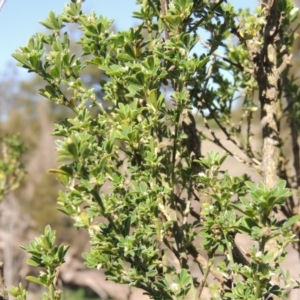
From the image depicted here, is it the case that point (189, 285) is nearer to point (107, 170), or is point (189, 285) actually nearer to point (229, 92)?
point (107, 170)

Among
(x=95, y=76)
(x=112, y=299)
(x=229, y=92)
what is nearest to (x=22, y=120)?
(x=95, y=76)

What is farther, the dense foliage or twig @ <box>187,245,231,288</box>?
twig @ <box>187,245,231,288</box>

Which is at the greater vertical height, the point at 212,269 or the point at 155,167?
the point at 155,167

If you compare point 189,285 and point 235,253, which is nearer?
point 189,285

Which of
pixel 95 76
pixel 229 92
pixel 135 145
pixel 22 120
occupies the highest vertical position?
pixel 95 76

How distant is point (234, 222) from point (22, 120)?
58.5ft

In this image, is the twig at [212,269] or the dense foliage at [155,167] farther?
the twig at [212,269]

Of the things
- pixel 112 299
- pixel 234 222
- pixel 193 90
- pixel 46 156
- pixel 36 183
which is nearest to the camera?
pixel 234 222

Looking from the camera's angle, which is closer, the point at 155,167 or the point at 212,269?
the point at 155,167

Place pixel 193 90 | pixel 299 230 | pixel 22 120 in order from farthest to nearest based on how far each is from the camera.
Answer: pixel 22 120 < pixel 299 230 < pixel 193 90

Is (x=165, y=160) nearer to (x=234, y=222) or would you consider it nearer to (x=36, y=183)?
(x=234, y=222)

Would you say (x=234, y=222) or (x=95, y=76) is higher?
(x=95, y=76)

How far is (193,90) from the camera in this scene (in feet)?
4.14

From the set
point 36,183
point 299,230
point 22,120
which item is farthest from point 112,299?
point 22,120
